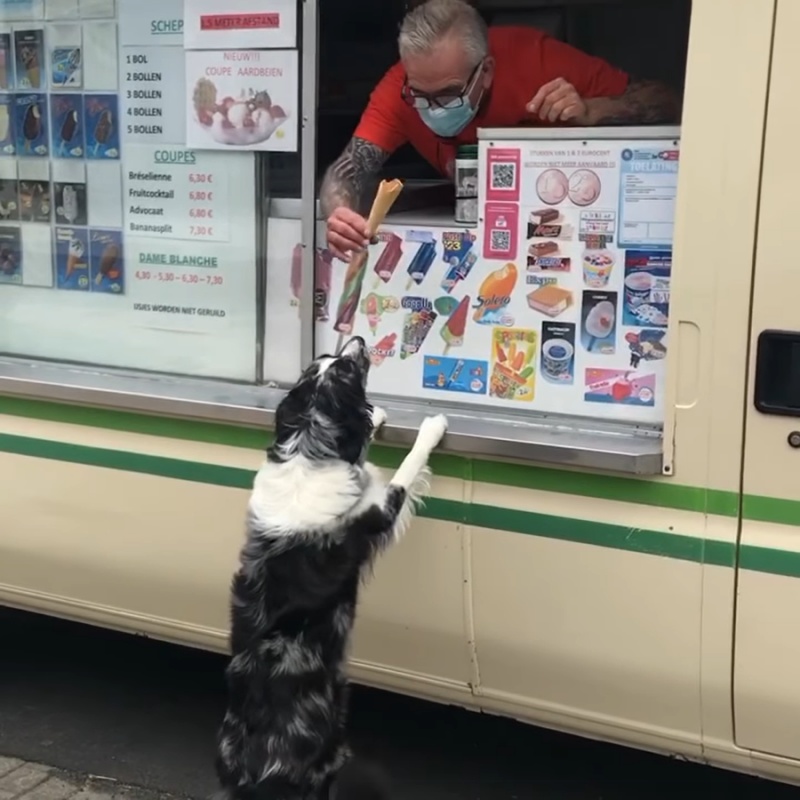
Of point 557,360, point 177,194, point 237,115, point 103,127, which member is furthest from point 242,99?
point 557,360

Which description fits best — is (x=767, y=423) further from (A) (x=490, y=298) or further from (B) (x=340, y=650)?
(B) (x=340, y=650)

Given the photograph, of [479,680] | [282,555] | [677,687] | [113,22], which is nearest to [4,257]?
[113,22]

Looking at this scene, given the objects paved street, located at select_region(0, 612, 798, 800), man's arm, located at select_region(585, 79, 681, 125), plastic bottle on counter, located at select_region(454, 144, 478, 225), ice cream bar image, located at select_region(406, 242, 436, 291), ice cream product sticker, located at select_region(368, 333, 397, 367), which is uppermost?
man's arm, located at select_region(585, 79, 681, 125)

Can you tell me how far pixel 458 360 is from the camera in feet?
10.3

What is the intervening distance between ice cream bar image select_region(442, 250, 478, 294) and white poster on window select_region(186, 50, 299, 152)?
1.99 ft

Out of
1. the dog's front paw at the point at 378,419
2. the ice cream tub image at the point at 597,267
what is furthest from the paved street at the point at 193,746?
the ice cream tub image at the point at 597,267

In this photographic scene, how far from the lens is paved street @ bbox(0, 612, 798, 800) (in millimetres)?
3727

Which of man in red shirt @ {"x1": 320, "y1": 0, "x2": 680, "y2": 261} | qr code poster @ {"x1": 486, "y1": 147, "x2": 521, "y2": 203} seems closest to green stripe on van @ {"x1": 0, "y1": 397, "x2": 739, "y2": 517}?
man in red shirt @ {"x1": 320, "y1": 0, "x2": 680, "y2": 261}

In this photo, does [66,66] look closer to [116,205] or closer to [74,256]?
[116,205]

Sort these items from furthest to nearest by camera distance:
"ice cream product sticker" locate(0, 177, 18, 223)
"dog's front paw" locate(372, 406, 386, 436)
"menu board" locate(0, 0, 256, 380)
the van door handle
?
1. "ice cream product sticker" locate(0, 177, 18, 223)
2. "menu board" locate(0, 0, 256, 380)
3. "dog's front paw" locate(372, 406, 386, 436)
4. the van door handle

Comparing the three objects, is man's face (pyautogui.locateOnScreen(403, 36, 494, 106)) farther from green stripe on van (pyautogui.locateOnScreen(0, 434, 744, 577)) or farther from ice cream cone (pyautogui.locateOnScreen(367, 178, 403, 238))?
green stripe on van (pyautogui.locateOnScreen(0, 434, 744, 577))

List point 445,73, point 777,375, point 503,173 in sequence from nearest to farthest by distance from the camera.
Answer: point 777,375 → point 503,173 → point 445,73

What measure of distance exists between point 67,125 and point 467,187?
1388mm

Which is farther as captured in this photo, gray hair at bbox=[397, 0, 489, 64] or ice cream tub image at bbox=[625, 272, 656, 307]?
gray hair at bbox=[397, 0, 489, 64]
